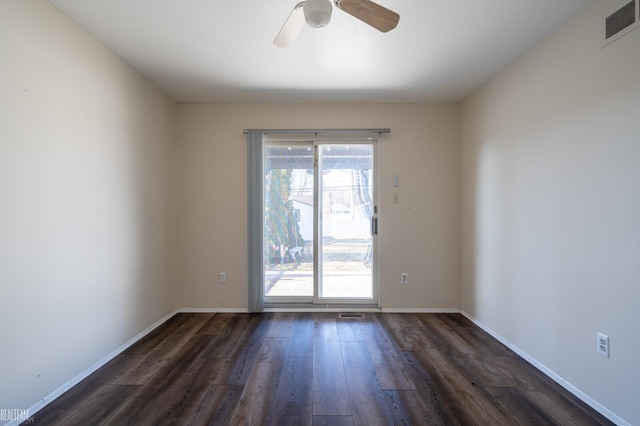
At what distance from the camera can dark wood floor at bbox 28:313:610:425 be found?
1.63 metres

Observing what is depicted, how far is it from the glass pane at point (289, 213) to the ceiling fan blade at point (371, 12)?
6.40 feet

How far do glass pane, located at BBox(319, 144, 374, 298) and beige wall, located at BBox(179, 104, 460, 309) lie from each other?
0.22m

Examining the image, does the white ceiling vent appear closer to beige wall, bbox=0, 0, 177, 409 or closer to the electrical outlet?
the electrical outlet

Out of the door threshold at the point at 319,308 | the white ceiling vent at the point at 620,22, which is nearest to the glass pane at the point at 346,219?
the door threshold at the point at 319,308

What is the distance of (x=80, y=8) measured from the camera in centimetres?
178

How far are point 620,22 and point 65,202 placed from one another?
11.9ft

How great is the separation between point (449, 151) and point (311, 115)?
1755 mm

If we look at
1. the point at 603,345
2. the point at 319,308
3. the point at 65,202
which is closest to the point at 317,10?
the point at 65,202

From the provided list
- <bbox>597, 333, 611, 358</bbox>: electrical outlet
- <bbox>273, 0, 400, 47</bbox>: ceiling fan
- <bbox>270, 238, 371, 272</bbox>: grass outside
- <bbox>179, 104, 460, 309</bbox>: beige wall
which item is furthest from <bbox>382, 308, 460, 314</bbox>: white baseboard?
<bbox>273, 0, 400, 47</bbox>: ceiling fan

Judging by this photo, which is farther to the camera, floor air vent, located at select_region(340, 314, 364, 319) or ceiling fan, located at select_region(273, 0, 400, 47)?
floor air vent, located at select_region(340, 314, 364, 319)

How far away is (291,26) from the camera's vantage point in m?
1.62

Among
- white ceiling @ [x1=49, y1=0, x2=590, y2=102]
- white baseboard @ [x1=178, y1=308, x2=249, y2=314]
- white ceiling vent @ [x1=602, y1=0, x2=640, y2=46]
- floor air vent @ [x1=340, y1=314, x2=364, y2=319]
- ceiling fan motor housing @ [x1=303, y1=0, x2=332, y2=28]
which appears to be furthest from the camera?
white baseboard @ [x1=178, y1=308, x2=249, y2=314]

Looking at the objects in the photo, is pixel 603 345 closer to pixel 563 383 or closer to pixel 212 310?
pixel 563 383

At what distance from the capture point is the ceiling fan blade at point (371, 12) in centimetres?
138
